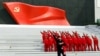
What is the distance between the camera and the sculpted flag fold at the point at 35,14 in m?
21.1

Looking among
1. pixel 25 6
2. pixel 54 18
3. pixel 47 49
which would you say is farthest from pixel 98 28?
pixel 47 49

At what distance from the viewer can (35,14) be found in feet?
70.9

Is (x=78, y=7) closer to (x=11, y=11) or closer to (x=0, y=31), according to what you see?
(x=11, y=11)

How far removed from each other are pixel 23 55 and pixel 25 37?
392 cm

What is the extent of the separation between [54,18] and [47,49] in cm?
898

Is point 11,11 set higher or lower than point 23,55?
higher

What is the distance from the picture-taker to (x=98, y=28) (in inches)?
808

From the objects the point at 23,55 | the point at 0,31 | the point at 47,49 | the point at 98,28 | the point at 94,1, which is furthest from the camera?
the point at 94,1

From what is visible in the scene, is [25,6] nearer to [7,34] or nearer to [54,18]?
[54,18]

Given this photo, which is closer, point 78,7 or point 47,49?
point 47,49

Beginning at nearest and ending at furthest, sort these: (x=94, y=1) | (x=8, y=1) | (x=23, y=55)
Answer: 1. (x=23, y=55)
2. (x=8, y=1)
3. (x=94, y=1)

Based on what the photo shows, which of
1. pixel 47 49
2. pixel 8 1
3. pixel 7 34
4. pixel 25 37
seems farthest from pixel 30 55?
pixel 8 1

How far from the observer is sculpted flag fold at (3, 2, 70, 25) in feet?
69.4

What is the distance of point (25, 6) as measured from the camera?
21422 millimetres
